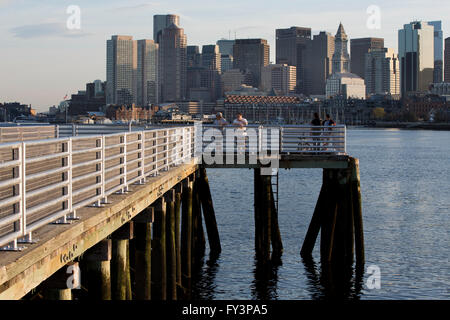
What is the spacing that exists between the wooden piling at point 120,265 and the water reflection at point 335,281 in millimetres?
11845

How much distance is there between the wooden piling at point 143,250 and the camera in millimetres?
16500

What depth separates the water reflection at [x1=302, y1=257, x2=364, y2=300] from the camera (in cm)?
2498

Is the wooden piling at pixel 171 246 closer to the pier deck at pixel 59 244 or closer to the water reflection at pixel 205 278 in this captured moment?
the water reflection at pixel 205 278

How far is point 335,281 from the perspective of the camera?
85.8 feet

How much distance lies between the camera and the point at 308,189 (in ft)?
198

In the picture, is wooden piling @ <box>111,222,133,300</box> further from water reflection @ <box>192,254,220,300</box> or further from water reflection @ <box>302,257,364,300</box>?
water reflection @ <box>302,257,364,300</box>

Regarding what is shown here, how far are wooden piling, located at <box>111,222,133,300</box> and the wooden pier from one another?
0.02m

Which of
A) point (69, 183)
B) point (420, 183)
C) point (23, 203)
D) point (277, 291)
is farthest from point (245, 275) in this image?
point (420, 183)

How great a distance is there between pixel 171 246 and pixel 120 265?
6901mm

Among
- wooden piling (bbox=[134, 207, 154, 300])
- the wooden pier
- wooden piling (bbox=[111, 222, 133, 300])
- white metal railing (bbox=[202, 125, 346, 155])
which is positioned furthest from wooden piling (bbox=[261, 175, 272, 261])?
wooden piling (bbox=[111, 222, 133, 300])

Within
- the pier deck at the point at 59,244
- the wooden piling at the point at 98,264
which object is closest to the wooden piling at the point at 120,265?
the pier deck at the point at 59,244

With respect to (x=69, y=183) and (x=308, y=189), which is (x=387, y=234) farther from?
(x=69, y=183)
